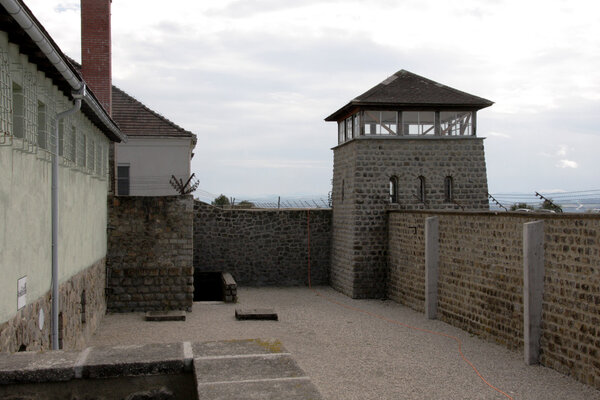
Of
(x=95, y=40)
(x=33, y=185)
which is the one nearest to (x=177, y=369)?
(x=33, y=185)

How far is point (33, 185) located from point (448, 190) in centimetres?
1451

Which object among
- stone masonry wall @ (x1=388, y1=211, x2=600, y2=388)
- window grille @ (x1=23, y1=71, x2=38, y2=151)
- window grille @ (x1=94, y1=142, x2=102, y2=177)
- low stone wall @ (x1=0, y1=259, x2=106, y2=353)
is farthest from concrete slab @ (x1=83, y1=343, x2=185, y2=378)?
window grille @ (x1=94, y1=142, x2=102, y2=177)

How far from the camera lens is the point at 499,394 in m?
9.27

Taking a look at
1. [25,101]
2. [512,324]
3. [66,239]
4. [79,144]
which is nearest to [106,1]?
[79,144]

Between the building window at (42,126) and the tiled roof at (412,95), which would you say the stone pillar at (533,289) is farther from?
the tiled roof at (412,95)

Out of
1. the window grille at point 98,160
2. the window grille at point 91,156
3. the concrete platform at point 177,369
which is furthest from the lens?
the window grille at point 98,160

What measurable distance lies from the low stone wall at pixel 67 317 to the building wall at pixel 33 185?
0.18ft

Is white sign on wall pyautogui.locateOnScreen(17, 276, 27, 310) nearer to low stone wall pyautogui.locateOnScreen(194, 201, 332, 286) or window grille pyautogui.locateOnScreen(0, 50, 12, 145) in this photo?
window grille pyautogui.locateOnScreen(0, 50, 12, 145)

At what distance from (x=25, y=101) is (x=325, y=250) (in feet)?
52.2

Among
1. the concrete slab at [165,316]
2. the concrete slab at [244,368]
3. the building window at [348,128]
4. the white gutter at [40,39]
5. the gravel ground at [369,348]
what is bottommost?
the gravel ground at [369,348]

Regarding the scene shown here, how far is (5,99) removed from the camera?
21.1 ft

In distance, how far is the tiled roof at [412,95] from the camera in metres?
19.0

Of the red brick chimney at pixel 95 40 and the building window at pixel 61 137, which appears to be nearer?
the building window at pixel 61 137

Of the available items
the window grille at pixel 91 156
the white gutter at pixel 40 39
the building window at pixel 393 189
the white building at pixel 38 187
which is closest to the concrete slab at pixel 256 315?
the white building at pixel 38 187
